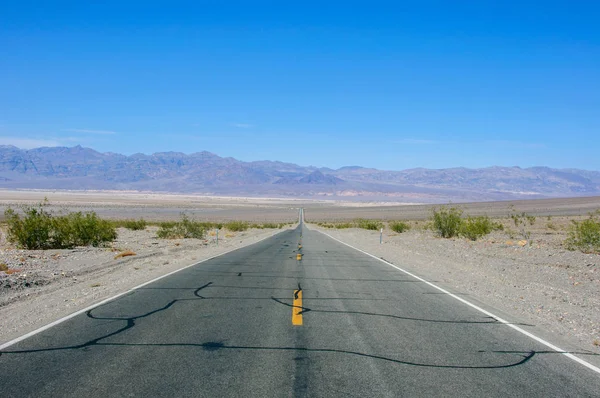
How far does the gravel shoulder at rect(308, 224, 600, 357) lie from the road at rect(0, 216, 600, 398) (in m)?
1.24

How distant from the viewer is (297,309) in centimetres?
922

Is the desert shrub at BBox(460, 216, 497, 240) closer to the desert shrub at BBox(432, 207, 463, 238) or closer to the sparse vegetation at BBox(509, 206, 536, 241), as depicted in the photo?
the desert shrub at BBox(432, 207, 463, 238)

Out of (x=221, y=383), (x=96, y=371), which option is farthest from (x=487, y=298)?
A: (x=96, y=371)

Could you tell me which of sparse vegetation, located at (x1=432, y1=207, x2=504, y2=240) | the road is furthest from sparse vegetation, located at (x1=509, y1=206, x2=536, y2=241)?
the road

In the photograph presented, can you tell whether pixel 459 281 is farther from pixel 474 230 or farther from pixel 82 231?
pixel 474 230

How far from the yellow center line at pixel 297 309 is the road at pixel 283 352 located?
37mm

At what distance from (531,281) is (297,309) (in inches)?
362

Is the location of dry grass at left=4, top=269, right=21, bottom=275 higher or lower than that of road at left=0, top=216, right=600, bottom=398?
lower

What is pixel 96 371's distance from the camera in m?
5.64

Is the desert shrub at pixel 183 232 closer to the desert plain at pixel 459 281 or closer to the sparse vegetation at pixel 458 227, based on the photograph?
the desert plain at pixel 459 281

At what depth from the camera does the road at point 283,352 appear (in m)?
5.29

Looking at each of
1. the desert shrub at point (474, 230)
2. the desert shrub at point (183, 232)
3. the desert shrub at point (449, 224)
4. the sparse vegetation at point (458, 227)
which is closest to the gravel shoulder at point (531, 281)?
the desert shrub at point (474, 230)

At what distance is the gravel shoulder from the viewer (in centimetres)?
923

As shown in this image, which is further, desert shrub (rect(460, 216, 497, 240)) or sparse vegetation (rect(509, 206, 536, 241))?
sparse vegetation (rect(509, 206, 536, 241))
